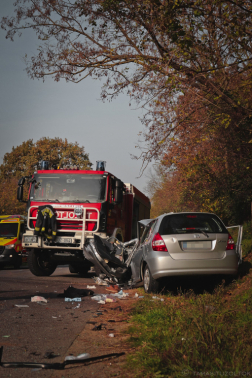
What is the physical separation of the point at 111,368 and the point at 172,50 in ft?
24.5

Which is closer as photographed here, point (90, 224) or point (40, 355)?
Result: point (40, 355)

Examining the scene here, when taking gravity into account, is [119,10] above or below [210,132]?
above

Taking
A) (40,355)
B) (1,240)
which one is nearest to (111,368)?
(40,355)

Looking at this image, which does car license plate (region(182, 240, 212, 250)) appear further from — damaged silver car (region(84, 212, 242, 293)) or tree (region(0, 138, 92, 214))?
tree (region(0, 138, 92, 214))

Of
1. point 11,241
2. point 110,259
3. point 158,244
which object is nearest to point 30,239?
point 110,259

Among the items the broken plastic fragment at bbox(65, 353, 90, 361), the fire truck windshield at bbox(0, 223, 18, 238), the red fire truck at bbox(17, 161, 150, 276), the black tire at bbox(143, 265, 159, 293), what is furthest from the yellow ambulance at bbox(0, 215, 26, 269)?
the broken plastic fragment at bbox(65, 353, 90, 361)

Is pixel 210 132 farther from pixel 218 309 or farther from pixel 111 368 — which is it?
pixel 111 368

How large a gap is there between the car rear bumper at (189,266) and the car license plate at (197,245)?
9.5 inches

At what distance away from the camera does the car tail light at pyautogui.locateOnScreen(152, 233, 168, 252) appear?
771 cm

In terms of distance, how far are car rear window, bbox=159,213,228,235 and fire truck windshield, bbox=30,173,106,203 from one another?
4616 mm

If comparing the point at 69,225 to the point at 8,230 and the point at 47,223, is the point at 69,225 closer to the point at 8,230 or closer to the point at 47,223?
the point at 47,223

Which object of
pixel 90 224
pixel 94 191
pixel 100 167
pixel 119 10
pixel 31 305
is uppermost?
pixel 119 10

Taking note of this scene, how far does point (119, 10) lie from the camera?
959cm

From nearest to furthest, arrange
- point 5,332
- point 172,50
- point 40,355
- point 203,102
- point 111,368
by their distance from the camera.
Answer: point 111,368, point 40,355, point 5,332, point 172,50, point 203,102
